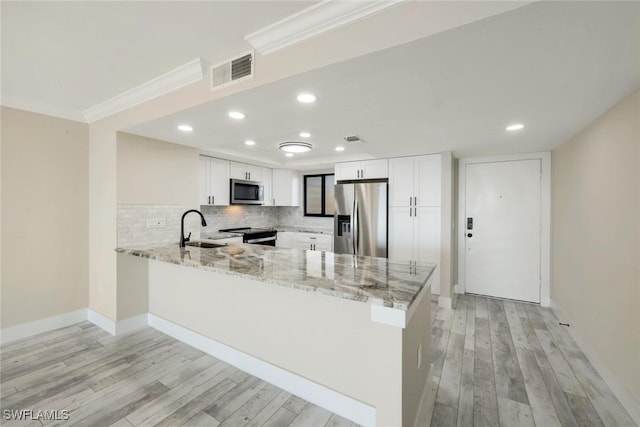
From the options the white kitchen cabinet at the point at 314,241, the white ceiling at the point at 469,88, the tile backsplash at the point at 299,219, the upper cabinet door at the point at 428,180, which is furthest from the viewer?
the tile backsplash at the point at 299,219

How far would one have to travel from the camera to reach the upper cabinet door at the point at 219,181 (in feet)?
14.0

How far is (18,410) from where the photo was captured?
1.76 meters

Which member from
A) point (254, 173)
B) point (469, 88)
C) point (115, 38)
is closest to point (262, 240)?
point (254, 173)

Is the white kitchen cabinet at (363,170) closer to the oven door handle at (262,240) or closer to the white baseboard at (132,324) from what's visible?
the oven door handle at (262,240)

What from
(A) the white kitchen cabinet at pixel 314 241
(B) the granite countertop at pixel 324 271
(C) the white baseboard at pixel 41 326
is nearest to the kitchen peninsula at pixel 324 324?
(B) the granite countertop at pixel 324 271

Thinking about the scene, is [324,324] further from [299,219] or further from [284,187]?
[299,219]

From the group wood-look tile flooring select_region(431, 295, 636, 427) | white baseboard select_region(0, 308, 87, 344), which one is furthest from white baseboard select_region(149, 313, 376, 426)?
white baseboard select_region(0, 308, 87, 344)

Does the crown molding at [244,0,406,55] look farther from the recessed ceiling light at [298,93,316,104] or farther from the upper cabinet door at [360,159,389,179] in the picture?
the upper cabinet door at [360,159,389,179]

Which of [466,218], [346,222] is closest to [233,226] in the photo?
[346,222]

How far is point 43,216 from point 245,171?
8.73ft

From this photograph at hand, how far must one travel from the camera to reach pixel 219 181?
4.36m

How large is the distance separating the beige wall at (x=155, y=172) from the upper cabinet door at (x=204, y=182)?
682 millimetres

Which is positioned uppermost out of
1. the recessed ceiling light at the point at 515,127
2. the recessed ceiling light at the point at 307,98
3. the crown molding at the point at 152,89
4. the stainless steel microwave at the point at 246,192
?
the crown molding at the point at 152,89

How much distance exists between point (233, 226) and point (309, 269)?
3744mm
